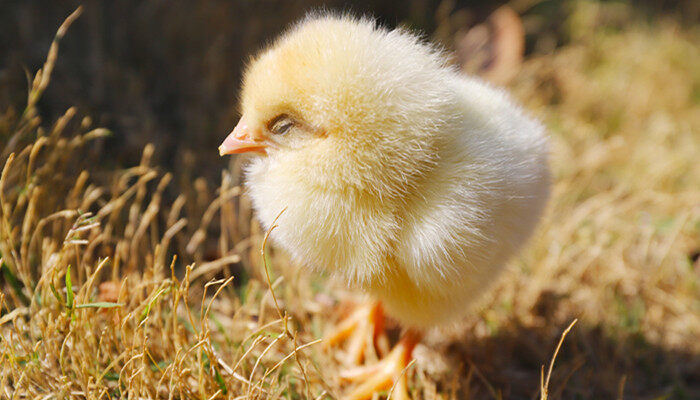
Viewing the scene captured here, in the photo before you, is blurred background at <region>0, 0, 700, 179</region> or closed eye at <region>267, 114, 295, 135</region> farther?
blurred background at <region>0, 0, 700, 179</region>

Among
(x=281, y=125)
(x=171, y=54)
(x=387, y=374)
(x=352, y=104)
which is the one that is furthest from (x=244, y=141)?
(x=171, y=54)

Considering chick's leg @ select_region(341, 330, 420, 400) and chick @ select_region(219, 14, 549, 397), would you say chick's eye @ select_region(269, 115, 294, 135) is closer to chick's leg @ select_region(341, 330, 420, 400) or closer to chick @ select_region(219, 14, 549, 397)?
chick @ select_region(219, 14, 549, 397)

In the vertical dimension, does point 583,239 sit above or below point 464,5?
below

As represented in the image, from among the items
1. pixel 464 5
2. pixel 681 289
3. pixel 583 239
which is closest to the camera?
pixel 681 289

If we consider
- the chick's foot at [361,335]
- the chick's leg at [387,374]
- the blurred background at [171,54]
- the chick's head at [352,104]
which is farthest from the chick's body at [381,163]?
the blurred background at [171,54]

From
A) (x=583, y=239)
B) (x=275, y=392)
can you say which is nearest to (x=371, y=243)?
(x=275, y=392)

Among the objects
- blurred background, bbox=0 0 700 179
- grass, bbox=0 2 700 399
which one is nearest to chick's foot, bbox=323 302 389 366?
grass, bbox=0 2 700 399

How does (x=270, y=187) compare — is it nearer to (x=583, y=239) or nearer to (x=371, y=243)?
(x=371, y=243)
